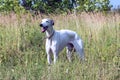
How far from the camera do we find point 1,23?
11.0m

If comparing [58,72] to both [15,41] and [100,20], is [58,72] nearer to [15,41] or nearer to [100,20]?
[15,41]

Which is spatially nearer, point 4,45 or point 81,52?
point 81,52

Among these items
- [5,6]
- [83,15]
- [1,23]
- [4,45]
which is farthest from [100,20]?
[5,6]

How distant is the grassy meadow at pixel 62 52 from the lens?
629cm

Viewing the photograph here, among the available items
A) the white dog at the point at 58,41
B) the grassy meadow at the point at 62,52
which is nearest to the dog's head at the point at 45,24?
the white dog at the point at 58,41

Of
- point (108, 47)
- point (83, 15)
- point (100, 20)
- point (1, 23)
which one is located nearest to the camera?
point (108, 47)

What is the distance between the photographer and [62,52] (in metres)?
8.95

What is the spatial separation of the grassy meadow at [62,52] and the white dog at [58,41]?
0.57 ft

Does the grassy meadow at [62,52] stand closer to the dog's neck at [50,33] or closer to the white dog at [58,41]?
the white dog at [58,41]

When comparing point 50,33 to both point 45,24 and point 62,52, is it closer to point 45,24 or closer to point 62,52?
point 45,24

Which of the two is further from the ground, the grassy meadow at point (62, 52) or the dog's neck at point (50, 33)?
the dog's neck at point (50, 33)

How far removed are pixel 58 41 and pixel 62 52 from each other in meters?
0.90

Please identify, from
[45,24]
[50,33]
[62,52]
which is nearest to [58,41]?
[50,33]

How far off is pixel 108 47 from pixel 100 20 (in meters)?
3.29
